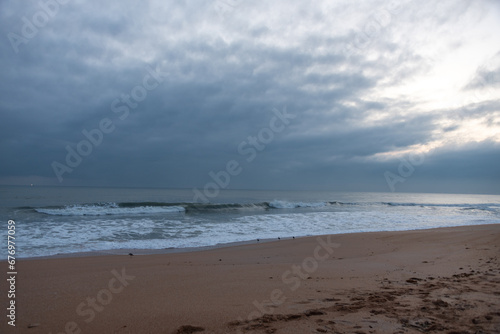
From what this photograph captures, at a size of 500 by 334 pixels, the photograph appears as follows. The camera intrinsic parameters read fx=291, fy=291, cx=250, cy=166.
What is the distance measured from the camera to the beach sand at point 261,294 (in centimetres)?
372

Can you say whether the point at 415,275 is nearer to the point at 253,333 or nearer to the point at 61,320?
the point at 253,333

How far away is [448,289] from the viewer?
16.5 ft

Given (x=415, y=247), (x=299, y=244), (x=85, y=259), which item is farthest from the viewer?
(x=299, y=244)

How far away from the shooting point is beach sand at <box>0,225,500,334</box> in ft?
12.2

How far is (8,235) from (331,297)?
13217 mm

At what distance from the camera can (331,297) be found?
4.72 metres

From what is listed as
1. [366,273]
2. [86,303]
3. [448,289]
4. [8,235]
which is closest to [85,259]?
[86,303]

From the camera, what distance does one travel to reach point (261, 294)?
502 centimetres

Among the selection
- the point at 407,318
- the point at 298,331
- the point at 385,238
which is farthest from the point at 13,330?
the point at 385,238

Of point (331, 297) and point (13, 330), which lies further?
point (331, 297)

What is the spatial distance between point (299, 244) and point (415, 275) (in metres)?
5.44

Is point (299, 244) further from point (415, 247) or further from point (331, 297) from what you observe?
point (331, 297)

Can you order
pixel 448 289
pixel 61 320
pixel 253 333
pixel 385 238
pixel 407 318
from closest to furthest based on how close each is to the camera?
pixel 253 333 < pixel 407 318 < pixel 61 320 < pixel 448 289 < pixel 385 238

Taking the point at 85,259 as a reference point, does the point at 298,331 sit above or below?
above
